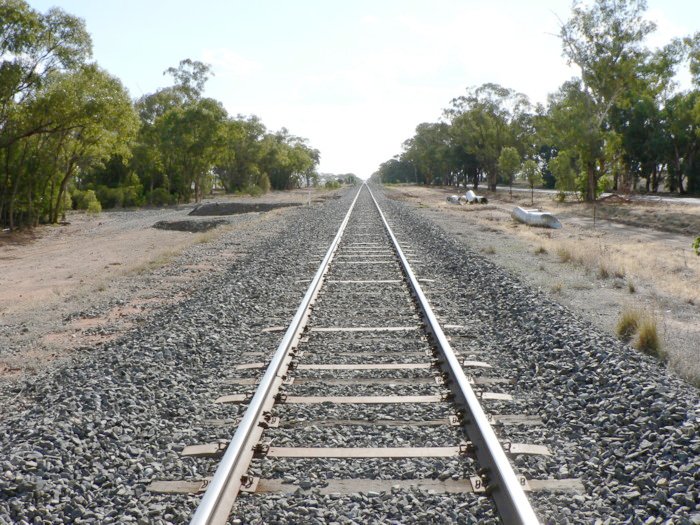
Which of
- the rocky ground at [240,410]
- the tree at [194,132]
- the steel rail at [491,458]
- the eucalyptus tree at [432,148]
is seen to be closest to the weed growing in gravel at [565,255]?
the rocky ground at [240,410]

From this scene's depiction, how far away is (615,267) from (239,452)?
1045cm

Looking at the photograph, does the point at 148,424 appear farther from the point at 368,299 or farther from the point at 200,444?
the point at 368,299

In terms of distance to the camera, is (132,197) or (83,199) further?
(132,197)

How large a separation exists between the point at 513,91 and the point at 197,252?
55449mm

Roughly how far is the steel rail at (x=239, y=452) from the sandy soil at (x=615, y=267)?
3751 mm

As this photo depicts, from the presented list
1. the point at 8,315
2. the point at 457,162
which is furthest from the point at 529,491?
the point at 457,162

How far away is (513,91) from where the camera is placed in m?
65.6

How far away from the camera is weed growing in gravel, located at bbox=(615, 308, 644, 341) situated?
24.3 feet

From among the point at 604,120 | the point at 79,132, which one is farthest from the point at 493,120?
the point at 79,132

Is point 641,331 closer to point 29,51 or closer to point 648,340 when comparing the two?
point 648,340

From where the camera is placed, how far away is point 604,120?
47688 millimetres

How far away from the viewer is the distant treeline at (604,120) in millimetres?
37938

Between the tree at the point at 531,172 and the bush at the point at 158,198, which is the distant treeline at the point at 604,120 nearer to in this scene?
the tree at the point at 531,172

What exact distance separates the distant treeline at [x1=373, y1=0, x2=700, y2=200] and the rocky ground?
1021 inches
